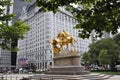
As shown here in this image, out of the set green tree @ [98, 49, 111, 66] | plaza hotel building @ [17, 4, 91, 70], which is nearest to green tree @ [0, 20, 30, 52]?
green tree @ [98, 49, 111, 66]

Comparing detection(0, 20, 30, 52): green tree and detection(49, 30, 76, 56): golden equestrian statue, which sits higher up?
detection(49, 30, 76, 56): golden equestrian statue

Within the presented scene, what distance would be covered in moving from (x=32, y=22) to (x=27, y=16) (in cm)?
913

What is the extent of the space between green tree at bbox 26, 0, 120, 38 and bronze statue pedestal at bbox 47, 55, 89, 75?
1014 inches

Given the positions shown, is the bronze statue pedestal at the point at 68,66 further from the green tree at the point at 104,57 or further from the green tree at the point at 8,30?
the green tree at the point at 104,57

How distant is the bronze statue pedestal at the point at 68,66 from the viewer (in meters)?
34.7

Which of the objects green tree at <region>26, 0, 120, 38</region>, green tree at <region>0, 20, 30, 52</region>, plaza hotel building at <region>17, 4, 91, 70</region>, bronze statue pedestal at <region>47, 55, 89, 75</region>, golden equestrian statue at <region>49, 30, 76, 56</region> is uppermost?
plaza hotel building at <region>17, 4, 91, 70</region>

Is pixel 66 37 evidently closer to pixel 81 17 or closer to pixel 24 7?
pixel 81 17

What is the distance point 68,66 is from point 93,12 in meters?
28.0

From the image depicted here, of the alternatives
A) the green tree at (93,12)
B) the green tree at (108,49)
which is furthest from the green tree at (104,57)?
the green tree at (93,12)

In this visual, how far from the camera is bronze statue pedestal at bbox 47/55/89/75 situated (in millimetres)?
34719

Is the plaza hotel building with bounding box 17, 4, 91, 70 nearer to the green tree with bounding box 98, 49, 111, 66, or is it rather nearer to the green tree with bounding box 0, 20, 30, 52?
the green tree with bounding box 98, 49, 111, 66

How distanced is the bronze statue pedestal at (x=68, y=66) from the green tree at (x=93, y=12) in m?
25.8

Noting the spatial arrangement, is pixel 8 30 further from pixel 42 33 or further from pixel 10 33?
pixel 42 33

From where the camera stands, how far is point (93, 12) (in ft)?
26.0
